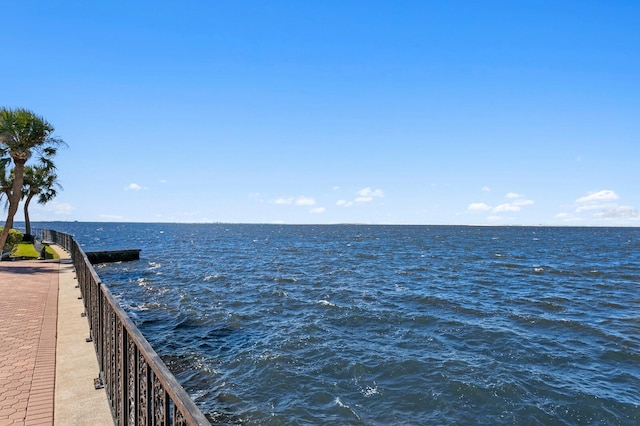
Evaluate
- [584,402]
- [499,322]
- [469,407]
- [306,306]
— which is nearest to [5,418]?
[469,407]

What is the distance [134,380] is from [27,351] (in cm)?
567

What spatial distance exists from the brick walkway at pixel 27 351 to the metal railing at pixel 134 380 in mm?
862

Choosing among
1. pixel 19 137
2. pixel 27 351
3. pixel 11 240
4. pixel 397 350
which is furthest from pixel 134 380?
pixel 11 240

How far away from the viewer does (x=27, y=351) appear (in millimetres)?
7910

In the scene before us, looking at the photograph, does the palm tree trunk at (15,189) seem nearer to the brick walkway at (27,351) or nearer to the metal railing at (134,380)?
the brick walkway at (27,351)

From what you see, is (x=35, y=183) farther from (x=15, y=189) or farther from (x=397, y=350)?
(x=397, y=350)

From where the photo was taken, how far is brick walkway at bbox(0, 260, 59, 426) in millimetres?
5559

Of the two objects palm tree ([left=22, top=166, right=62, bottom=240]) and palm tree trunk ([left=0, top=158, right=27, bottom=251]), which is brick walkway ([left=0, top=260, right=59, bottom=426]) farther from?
palm tree ([left=22, top=166, right=62, bottom=240])

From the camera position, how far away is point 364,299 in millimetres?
19797

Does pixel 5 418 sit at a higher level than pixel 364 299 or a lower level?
higher

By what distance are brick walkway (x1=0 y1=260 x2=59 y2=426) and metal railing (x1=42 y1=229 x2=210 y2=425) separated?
2.83ft

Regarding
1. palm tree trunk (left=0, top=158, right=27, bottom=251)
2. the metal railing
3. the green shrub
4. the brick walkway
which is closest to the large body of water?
the brick walkway

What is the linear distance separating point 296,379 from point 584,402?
696 cm

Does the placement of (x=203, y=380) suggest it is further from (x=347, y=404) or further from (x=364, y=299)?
(x=364, y=299)
